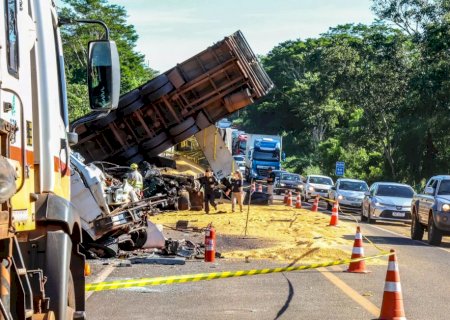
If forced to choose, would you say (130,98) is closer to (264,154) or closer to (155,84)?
(155,84)

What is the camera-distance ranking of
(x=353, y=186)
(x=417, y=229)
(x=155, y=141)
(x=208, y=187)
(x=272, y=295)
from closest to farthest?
(x=272, y=295), (x=417, y=229), (x=155, y=141), (x=208, y=187), (x=353, y=186)

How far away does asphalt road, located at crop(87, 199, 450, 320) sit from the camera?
37.5 feet

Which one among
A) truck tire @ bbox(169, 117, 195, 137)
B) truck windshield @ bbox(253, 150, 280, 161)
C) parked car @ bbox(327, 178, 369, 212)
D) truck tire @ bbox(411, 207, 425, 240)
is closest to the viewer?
truck tire @ bbox(411, 207, 425, 240)

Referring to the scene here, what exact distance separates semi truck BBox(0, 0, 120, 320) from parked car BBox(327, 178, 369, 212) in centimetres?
3289

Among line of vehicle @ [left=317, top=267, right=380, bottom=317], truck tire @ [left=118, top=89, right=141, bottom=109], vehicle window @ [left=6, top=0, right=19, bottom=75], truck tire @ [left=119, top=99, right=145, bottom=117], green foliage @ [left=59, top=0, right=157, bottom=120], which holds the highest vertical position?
green foliage @ [left=59, top=0, right=157, bottom=120]

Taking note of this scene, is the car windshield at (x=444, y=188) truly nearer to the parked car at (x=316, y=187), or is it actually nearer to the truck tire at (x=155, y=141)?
the truck tire at (x=155, y=141)

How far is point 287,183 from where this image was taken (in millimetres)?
58281

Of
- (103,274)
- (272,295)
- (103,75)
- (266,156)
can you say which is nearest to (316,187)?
(266,156)

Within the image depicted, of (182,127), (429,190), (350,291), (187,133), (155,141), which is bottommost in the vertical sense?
(350,291)

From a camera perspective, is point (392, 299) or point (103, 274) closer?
point (392, 299)

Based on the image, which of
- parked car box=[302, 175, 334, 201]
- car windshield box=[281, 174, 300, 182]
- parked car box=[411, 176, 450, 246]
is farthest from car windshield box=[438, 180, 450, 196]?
car windshield box=[281, 174, 300, 182]

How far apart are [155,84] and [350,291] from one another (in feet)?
52.4

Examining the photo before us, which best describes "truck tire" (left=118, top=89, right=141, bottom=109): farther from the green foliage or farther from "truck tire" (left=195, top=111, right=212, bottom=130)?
the green foliage

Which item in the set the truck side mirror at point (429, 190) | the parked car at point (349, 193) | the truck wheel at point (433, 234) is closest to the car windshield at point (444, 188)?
the truck side mirror at point (429, 190)
